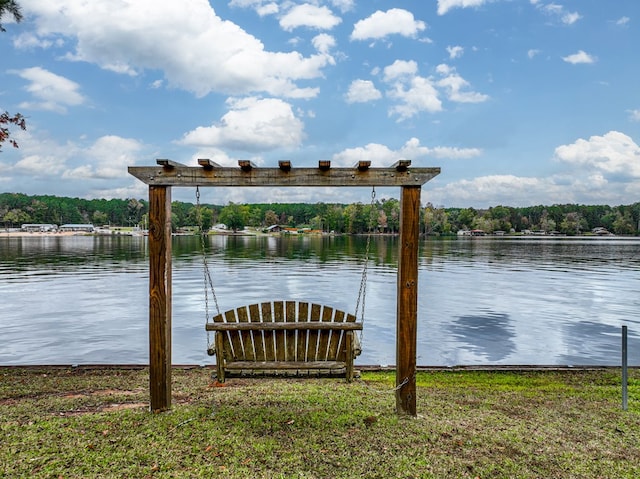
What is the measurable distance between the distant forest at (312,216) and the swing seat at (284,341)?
Result: 144m

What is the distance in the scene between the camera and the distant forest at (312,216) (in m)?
162

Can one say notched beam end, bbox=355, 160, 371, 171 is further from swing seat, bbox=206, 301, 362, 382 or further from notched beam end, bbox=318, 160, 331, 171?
swing seat, bbox=206, 301, 362, 382

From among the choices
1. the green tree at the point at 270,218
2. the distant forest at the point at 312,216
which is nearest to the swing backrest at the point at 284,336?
the distant forest at the point at 312,216

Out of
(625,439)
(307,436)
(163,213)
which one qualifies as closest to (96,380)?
(163,213)

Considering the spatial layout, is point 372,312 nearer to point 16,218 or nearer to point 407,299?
point 407,299

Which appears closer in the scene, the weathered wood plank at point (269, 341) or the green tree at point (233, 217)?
the weathered wood plank at point (269, 341)

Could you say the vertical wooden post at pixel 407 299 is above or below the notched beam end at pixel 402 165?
below

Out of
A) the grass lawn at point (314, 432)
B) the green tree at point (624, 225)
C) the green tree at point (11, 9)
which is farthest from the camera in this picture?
the green tree at point (624, 225)

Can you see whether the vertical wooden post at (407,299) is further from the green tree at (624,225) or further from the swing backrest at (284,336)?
the green tree at (624,225)

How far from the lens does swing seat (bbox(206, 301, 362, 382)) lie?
598cm

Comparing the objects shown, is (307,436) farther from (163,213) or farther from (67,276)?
(67,276)

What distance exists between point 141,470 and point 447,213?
587 ft

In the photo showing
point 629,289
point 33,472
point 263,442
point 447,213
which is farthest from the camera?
point 447,213

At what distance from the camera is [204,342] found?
12922 mm
